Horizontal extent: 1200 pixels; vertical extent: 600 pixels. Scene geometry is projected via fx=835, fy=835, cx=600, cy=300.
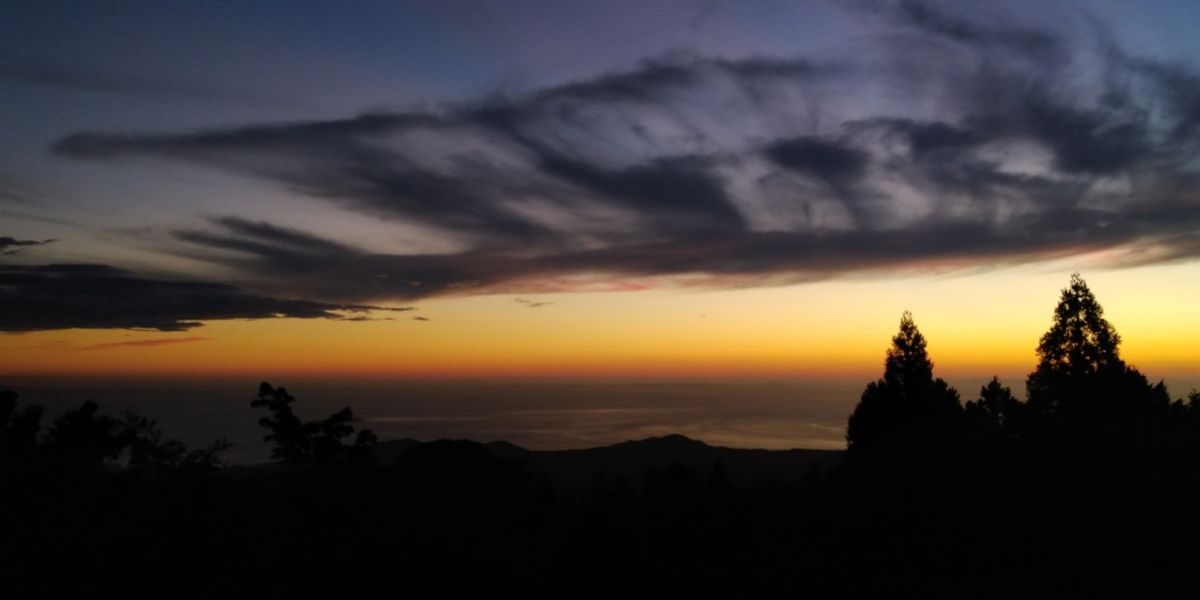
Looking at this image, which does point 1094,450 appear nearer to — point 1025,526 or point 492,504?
point 1025,526

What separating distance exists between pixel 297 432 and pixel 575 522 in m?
6.89

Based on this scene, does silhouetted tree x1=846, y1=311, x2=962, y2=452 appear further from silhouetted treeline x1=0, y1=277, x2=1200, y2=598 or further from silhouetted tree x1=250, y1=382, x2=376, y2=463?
silhouetted tree x1=250, y1=382, x2=376, y2=463

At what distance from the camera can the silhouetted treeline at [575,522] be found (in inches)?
504

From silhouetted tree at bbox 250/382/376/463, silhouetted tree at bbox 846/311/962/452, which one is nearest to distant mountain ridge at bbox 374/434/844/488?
silhouetted tree at bbox 846/311/962/452

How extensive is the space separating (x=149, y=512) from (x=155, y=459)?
4.32 metres

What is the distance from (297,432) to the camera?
1906cm

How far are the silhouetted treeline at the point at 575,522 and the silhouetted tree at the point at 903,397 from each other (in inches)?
413

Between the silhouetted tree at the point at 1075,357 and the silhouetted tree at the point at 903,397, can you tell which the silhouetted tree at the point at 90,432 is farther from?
the silhouetted tree at the point at 1075,357

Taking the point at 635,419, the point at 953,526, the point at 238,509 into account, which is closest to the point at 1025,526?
the point at 953,526

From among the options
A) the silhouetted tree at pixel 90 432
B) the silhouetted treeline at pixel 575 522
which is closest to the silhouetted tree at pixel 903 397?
the silhouetted treeline at pixel 575 522

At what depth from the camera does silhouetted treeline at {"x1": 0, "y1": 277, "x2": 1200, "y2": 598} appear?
42.0 feet

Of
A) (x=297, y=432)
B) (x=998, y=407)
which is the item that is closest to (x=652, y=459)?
(x=998, y=407)

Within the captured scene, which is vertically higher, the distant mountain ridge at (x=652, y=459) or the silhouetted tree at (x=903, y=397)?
the silhouetted tree at (x=903, y=397)

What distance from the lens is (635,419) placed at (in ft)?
342
